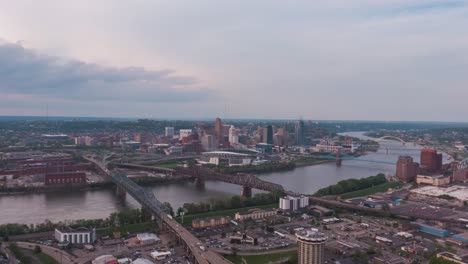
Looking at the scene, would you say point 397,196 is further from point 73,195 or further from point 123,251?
point 73,195

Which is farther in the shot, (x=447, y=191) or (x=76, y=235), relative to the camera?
(x=447, y=191)

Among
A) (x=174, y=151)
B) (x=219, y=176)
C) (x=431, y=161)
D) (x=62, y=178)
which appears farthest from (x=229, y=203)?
(x=174, y=151)

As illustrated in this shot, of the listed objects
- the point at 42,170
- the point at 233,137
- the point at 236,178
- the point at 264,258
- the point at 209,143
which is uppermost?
the point at 233,137

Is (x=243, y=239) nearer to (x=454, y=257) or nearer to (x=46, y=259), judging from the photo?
(x=46, y=259)

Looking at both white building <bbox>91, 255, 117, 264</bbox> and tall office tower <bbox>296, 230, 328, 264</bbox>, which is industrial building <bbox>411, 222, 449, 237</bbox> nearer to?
tall office tower <bbox>296, 230, 328, 264</bbox>

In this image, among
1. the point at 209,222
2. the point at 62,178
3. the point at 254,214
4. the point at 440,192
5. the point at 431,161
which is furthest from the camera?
the point at 431,161

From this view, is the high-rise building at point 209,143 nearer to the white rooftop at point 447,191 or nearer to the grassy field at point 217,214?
the white rooftop at point 447,191
